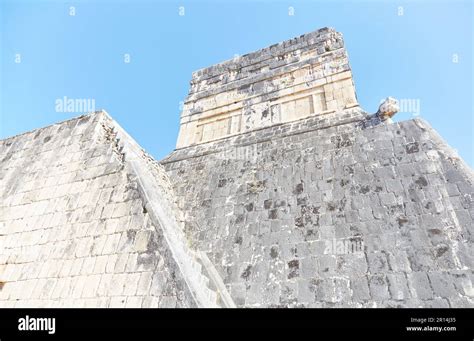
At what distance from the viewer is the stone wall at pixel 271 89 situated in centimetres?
834

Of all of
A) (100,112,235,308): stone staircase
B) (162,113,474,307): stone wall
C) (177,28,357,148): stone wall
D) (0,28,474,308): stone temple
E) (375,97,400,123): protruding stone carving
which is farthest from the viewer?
(177,28,357,148): stone wall

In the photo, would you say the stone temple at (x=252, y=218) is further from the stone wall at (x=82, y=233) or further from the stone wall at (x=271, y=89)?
the stone wall at (x=271, y=89)

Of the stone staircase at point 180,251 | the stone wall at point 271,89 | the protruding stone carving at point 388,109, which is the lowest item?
the stone staircase at point 180,251

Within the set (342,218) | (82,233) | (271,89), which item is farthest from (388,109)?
(82,233)

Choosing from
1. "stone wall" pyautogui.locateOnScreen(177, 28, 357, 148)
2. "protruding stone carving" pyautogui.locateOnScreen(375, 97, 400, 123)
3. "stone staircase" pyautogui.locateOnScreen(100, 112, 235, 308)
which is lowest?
"stone staircase" pyautogui.locateOnScreen(100, 112, 235, 308)

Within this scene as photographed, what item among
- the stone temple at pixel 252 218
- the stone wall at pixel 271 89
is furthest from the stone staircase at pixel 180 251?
the stone wall at pixel 271 89

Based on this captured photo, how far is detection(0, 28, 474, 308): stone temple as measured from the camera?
407cm

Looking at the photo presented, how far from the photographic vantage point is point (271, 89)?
9.15 m

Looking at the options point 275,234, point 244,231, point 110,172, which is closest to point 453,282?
point 275,234

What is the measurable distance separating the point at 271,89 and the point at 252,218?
471 cm

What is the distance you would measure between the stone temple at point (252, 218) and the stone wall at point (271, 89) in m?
0.32

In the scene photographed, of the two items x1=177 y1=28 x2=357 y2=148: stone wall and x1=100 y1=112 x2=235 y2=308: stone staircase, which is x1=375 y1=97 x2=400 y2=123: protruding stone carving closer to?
x1=177 y1=28 x2=357 y2=148: stone wall

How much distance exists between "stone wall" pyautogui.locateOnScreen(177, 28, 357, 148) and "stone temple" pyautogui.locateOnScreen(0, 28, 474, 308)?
32 cm

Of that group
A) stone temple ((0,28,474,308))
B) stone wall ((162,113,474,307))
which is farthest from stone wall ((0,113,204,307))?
stone wall ((162,113,474,307))
